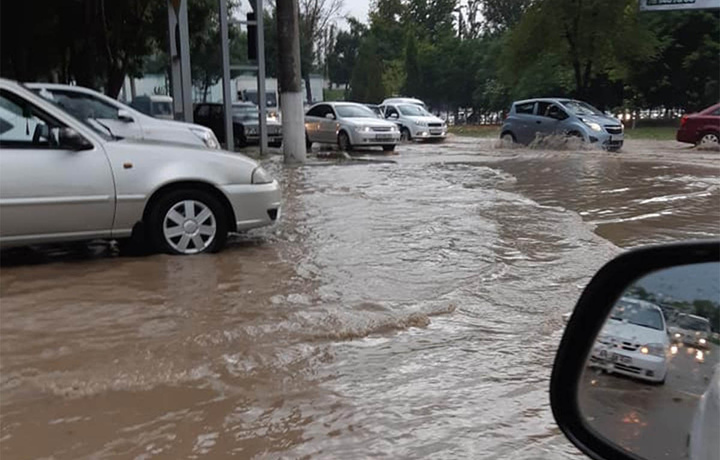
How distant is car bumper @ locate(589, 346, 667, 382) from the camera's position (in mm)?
1629

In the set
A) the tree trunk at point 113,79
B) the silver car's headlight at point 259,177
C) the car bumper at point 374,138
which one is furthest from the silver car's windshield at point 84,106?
the tree trunk at point 113,79

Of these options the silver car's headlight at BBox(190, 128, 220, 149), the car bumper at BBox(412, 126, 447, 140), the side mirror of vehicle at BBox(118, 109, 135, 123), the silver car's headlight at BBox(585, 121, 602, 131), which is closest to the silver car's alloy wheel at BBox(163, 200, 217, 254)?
the silver car's headlight at BBox(190, 128, 220, 149)

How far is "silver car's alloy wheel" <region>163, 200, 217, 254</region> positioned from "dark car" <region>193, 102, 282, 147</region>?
18040mm

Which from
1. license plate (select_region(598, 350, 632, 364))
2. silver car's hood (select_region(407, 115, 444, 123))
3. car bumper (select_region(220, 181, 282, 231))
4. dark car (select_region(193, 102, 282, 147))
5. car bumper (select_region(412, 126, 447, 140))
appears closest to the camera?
license plate (select_region(598, 350, 632, 364))

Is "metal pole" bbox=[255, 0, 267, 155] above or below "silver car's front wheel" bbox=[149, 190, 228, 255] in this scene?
above

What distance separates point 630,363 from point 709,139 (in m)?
20.4

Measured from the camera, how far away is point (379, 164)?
1658 cm

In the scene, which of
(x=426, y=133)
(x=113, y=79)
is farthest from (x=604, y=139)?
(x=113, y=79)

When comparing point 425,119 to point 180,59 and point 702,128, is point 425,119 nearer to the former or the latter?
point 702,128

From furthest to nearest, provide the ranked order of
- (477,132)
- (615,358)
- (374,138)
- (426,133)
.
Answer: (477,132) → (426,133) → (374,138) → (615,358)

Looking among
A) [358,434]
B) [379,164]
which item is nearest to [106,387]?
[358,434]

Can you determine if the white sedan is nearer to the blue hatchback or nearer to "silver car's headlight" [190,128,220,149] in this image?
"silver car's headlight" [190,128,220,149]

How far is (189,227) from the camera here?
6406mm

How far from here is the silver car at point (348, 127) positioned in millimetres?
21484
